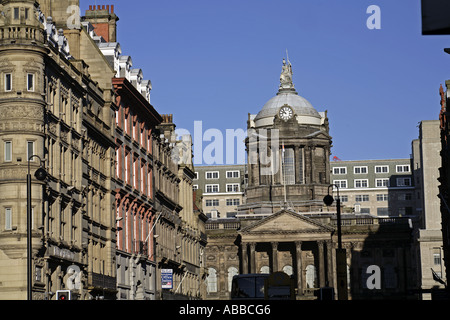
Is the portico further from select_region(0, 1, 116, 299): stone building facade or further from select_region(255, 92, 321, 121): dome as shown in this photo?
select_region(0, 1, 116, 299): stone building facade

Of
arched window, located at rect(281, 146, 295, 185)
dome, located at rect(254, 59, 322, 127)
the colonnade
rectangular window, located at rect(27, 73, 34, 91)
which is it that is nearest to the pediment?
the colonnade

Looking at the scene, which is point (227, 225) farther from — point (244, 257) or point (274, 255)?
point (274, 255)

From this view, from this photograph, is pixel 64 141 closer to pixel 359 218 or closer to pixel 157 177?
pixel 157 177

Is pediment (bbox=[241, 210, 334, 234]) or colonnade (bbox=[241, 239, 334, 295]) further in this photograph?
pediment (bbox=[241, 210, 334, 234])

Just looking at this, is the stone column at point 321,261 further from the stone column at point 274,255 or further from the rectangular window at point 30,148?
the rectangular window at point 30,148

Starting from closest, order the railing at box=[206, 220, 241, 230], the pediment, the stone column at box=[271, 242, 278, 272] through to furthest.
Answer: the pediment
the stone column at box=[271, 242, 278, 272]
the railing at box=[206, 220, 241, 230]

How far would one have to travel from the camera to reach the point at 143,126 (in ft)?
306

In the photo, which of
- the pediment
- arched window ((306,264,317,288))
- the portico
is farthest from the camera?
arched window ((306,264,317,288))

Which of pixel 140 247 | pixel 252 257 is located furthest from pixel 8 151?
pixel 252 257

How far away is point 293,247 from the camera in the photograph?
164 meters

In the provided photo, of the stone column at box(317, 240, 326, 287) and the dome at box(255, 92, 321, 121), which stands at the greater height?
the dome at box(255, 92, 321, 121)

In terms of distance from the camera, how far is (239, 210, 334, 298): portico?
161 m
